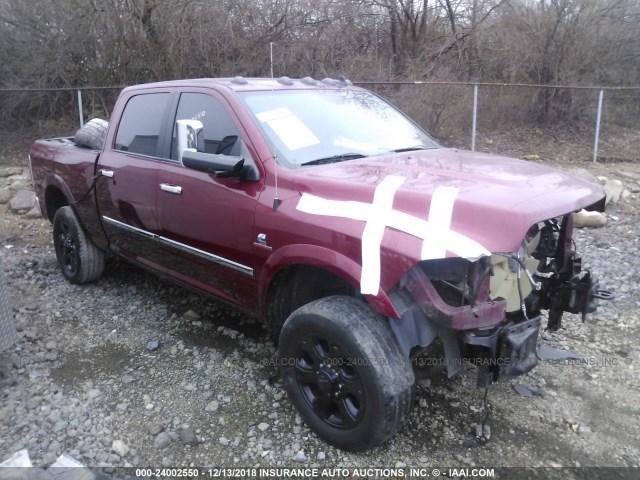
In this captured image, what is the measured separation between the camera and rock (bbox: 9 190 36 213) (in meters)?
8.59

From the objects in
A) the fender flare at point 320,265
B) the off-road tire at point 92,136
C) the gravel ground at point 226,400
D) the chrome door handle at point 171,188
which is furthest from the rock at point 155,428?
the off-road tire at point 92,136

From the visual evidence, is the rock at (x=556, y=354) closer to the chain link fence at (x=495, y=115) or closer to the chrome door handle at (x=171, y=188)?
the chrome door handle at (x=171, y=188)

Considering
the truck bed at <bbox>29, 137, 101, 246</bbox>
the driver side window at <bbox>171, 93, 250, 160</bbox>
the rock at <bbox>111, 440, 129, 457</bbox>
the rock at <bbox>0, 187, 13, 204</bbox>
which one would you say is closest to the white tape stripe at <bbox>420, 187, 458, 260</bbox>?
the driver side window at <bbox>171, 93, 250, 160</bbox>

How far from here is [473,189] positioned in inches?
102

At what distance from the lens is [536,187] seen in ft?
8.78

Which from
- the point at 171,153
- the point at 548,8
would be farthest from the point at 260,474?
the point at 548,8

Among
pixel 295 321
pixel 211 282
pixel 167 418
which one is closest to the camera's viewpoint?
pixel 295 321

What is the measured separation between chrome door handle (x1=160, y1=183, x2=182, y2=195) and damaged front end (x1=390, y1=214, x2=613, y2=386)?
1785 mm

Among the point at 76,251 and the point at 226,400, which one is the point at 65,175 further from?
the point at 226,400

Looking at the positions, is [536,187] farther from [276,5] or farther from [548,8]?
[548,8]

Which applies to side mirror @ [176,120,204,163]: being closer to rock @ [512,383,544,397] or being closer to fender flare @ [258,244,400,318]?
fender flare @ [258,244,400,318]

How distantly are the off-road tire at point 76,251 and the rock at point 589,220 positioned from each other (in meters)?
5.75

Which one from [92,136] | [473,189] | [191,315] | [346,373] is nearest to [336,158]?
[473,189]

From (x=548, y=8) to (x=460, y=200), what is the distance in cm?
1256
